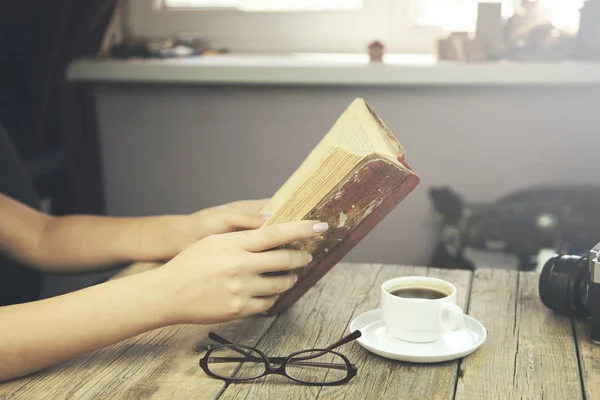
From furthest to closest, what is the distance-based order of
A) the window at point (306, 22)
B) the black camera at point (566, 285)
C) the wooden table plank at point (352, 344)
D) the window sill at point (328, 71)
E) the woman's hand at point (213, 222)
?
the window at point (306, 22)
the window sill at point (328, 71)
the woman's hand at point (213, 222)
the black camera at point (566, 285)
the wooden table plank at point (352, 344)

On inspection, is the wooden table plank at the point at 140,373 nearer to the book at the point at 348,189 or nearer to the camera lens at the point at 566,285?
the book at the point at 348,189

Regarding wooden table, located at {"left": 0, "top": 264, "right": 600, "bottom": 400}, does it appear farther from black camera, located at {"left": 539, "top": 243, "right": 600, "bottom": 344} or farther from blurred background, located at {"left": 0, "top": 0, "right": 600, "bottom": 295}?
blurred background, located at {"left": 0, "top": 0, "right": 600, "bottom": 295}

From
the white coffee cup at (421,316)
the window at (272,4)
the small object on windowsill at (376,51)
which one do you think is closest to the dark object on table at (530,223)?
the small object on windowsill at (376,51)

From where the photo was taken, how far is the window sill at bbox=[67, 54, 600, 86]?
203 centimetres

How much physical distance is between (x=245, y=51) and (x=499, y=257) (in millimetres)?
973

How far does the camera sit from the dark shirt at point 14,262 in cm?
134

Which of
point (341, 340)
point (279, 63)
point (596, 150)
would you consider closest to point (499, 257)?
point (596, 150)

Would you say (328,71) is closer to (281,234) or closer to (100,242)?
(100,242)

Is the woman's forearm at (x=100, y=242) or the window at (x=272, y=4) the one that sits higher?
the window at (x=272, y=4)

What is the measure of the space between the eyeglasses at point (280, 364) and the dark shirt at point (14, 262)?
58 cm

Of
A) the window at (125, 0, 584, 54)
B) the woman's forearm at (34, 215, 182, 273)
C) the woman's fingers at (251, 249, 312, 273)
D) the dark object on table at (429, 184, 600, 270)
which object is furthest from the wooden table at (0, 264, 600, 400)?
the window at (125, 0, 584, 54)

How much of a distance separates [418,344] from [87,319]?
37 cm

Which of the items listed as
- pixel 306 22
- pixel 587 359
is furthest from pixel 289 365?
pixel 306 22

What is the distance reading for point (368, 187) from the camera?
33.6 inches
